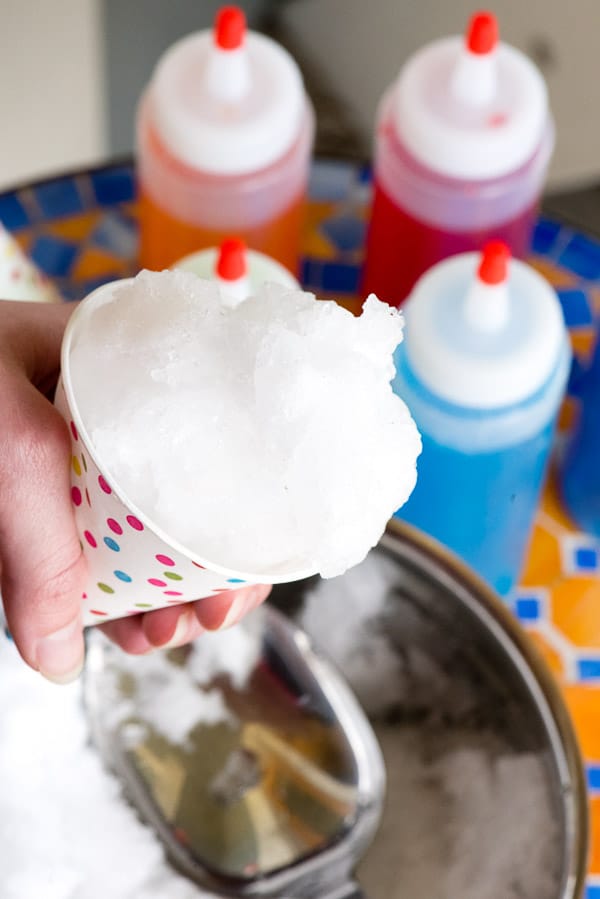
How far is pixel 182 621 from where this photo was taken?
0.44 metres

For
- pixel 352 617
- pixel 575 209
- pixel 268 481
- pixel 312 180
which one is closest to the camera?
pixel 268 481

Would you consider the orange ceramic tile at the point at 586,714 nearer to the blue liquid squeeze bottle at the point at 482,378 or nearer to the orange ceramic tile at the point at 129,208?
the blue liquid squeeze bottle at the point at 482,378

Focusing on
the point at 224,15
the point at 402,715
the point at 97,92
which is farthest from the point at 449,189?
the point at 97,92

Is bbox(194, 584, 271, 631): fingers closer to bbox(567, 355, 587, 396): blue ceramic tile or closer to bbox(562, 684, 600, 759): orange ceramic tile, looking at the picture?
bbox(562, 684, 600, 759): orange ceramic tile

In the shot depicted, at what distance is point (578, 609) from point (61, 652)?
320mm

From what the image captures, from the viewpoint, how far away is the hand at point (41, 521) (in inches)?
13.3

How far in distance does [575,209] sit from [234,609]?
704 millimetres

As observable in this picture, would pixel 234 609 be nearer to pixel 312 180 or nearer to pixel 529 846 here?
pixel 529 846

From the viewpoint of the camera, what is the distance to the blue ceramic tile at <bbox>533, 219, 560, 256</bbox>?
73cm

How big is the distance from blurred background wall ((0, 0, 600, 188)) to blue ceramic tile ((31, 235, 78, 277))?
0.13 m

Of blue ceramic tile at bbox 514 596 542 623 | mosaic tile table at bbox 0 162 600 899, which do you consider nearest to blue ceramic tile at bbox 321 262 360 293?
mosaic tile table at bbox 0 162 600 899

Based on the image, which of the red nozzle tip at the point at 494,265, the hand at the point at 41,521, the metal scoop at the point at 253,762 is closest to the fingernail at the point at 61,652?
the hand at the point at 41,521

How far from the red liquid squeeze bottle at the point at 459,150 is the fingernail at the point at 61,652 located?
0.31 m

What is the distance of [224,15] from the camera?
1.81 ft
